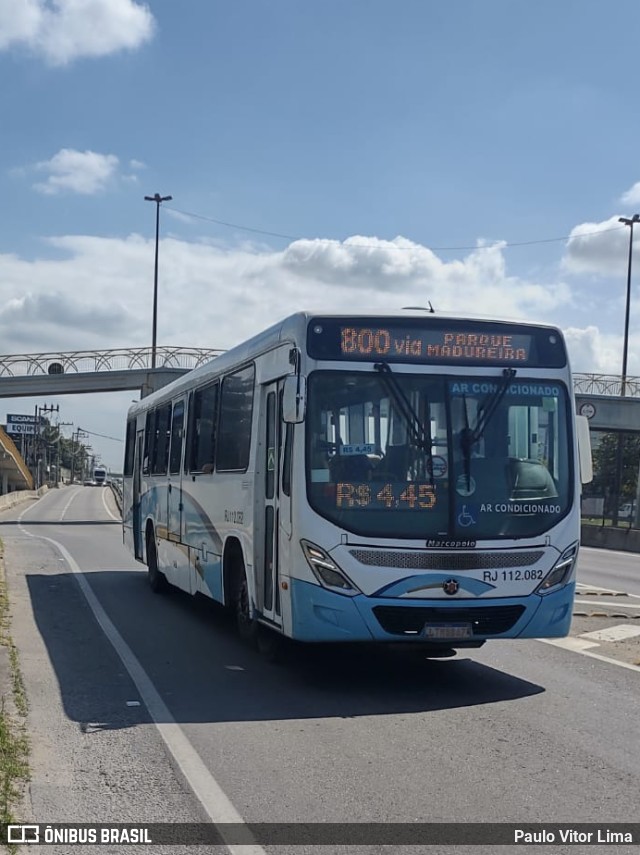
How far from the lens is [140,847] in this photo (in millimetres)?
5410

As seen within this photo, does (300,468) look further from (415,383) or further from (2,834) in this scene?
(2,834)

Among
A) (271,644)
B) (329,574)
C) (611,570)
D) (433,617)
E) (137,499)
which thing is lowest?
(611,570)

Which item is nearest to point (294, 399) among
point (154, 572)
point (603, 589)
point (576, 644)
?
point (576, 644)

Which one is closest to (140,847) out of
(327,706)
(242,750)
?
(242,750)

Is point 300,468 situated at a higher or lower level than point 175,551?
higher

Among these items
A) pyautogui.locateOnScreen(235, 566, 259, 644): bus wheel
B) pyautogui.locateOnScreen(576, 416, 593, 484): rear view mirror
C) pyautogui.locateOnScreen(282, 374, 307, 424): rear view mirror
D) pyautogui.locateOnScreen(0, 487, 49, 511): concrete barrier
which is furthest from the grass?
pyautogui.locateOnScreen(0, 487, 49, 511): concrete barrier

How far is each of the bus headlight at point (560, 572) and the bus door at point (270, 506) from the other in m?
2.36

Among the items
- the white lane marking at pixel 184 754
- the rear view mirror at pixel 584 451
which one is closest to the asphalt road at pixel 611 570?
the rear view mirror at pixel 584 451

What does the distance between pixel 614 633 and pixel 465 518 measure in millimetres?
5067

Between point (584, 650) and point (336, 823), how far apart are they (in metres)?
6.70

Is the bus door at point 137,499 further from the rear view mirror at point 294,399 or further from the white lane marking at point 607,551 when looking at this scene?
the white lane marking at point 607,551

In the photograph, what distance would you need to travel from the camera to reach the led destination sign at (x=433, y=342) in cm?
928

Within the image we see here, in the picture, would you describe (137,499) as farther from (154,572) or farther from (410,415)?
(410,415)

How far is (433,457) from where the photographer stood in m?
9.06
